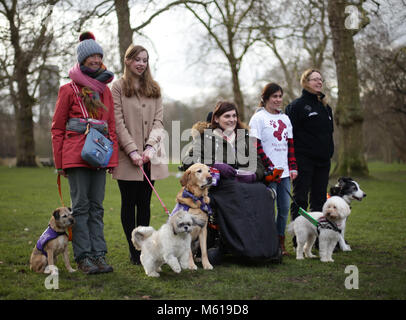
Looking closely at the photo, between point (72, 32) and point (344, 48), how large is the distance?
9.42 m

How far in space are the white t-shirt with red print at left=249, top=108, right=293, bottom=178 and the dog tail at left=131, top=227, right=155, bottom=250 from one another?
194 cm

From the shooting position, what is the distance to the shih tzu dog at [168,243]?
13.2 feet

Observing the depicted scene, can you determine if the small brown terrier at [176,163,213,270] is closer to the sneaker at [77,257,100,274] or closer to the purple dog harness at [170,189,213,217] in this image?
the purple dog harness at [170,189,213,217]

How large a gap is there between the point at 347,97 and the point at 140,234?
40.8 feet

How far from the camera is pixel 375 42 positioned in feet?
68.5

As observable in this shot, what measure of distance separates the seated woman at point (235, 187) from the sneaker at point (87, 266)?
1363 mm

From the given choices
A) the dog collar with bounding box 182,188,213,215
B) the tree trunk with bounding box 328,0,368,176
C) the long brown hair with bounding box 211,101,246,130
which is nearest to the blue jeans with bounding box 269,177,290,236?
the long brown hair with bounding box 211,101,246,130

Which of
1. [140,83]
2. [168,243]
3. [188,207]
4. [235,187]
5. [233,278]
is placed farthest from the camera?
[140,83]

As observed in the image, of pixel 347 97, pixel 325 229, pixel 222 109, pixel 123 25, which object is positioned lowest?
pixel 325 229

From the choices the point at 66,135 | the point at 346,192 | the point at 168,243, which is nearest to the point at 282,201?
the point at 346,192

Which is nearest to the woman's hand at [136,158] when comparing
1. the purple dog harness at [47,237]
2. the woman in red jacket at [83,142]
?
the woman in red jacket at [83,142]

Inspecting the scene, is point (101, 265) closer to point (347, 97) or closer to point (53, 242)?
point (53, 242)

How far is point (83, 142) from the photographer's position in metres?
4.26
